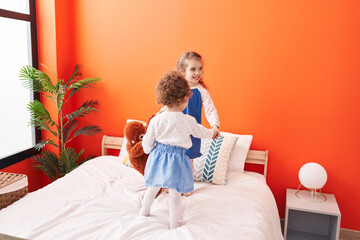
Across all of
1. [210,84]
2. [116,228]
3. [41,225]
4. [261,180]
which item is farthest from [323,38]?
[41,225]

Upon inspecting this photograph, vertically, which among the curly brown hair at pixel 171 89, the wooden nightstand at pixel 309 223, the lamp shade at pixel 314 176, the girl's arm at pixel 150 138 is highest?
the curly brown hair at pixel 171 89

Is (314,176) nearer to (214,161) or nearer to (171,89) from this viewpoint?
(214,161)

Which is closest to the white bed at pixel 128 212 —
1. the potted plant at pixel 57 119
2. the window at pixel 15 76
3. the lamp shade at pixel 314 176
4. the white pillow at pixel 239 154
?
the white pillow at pixel 239 154

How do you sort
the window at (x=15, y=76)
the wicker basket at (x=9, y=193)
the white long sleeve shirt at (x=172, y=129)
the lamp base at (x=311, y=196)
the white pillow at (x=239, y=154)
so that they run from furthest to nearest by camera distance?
the window at (x=15, y=76) < the white pillow at (x=239, y=154) < the lamp base at (x=311, y=196) < the wicker basket at (x=9, y=193) < the white long sleeve shirt at (x=172, y=129)

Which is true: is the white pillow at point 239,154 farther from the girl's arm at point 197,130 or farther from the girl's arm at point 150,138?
the girl's arm at point 150,138

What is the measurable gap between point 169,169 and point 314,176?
1.33m

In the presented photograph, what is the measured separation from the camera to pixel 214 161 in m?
2.63

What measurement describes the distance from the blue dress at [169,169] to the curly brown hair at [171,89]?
0.27m

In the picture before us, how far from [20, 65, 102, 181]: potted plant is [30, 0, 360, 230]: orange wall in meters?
0.30

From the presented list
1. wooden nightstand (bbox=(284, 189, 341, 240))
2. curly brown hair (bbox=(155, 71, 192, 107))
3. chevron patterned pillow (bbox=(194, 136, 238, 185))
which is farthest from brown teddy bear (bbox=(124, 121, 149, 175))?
wooden nightstand (bbox=(284, 189, 341, 240))

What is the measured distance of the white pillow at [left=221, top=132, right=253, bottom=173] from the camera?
280 centimetres

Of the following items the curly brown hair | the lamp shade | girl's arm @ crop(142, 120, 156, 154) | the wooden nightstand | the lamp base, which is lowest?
the wooden nightstand

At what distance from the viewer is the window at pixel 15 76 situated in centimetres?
291

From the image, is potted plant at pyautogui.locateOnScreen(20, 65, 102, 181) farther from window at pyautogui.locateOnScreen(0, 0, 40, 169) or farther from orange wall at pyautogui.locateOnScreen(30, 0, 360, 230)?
orange wall at pyautogui.locateOnScreen(30, 0, 360, 230)
